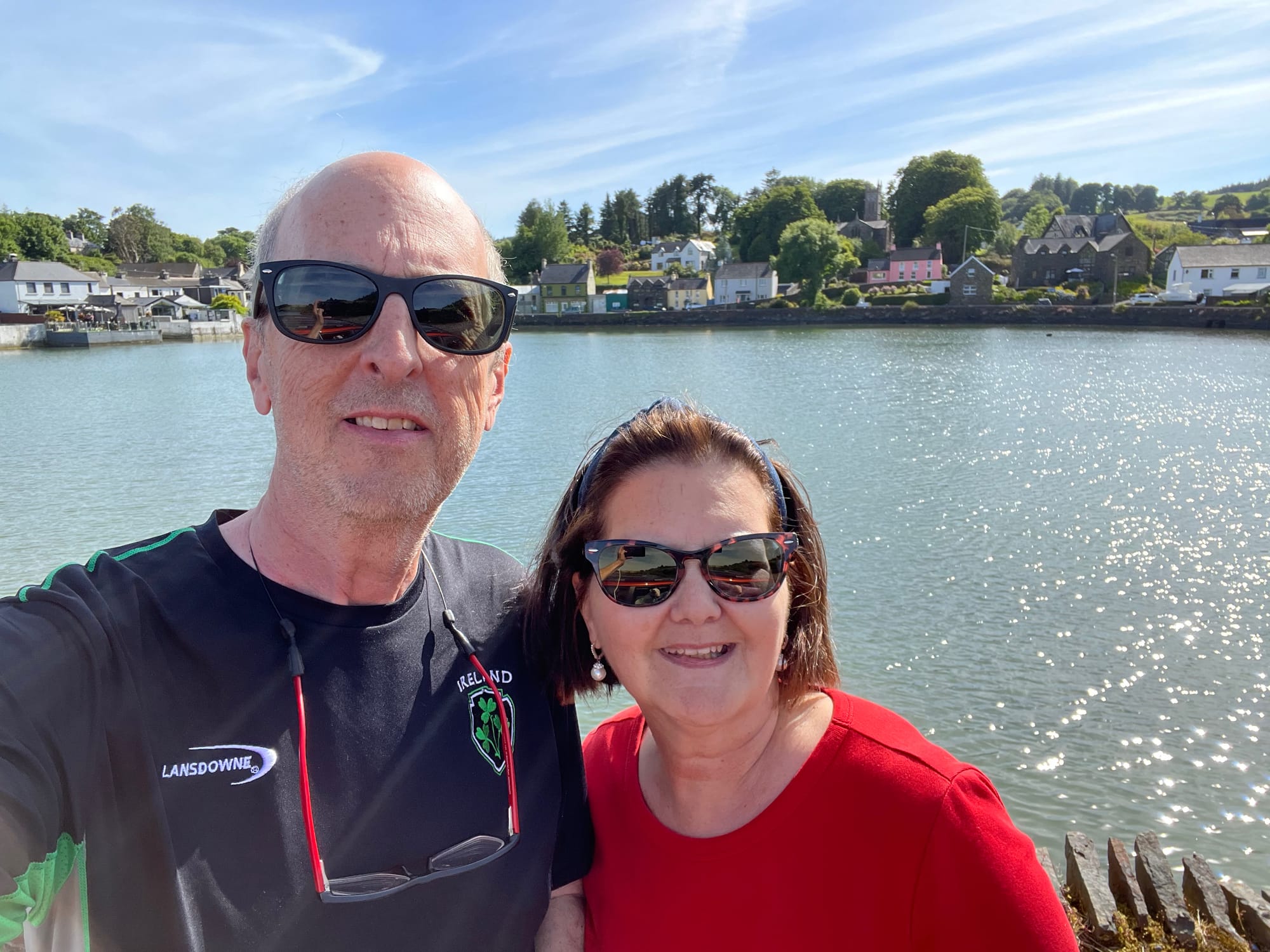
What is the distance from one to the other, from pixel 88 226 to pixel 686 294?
355 feet

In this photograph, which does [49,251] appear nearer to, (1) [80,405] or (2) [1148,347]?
(1) [80,405]

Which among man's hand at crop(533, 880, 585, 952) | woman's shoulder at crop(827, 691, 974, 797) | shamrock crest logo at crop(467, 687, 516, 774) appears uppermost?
shamrock crest logo at crop(467, 687, 516, 774)

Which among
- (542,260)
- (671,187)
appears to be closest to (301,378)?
(542,260)

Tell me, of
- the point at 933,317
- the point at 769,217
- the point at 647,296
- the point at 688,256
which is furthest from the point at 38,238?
the point at 933,317

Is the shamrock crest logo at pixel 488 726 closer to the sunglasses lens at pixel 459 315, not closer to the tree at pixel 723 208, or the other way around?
the sunglasses lens at pixel 459 315

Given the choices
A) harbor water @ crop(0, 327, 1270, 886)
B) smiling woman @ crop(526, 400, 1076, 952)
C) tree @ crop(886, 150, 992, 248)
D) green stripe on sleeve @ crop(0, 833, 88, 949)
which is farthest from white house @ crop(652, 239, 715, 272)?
green stripe on sleeve @ crop(0, 833, 88, 949)

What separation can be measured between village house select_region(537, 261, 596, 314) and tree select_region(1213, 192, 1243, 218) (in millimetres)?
116841

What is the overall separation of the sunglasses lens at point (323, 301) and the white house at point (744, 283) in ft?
329

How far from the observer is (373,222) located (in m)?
2.29

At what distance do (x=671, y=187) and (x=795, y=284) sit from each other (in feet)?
181

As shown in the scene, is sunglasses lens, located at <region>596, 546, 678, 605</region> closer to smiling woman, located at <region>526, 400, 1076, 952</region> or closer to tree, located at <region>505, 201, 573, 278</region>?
smiling woman, located at <region>526, 400, 1076, 952</region>

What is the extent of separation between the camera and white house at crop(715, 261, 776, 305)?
3967 inches

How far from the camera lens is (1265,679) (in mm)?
10289

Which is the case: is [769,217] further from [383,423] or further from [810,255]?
[383,423]
